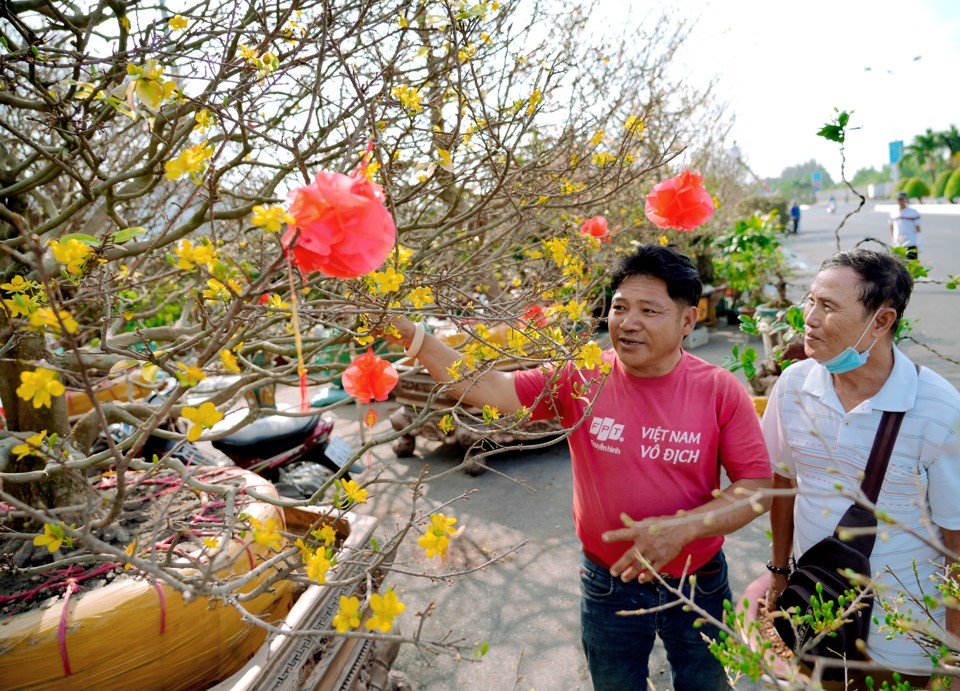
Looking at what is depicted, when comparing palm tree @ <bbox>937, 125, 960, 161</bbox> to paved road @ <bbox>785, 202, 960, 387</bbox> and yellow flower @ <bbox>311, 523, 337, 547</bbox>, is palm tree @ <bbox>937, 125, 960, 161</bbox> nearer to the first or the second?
paved road @ <bbox>785, 202, 960, 387</bbox>

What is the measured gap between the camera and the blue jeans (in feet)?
6.59

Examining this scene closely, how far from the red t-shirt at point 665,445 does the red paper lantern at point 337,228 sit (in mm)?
1127

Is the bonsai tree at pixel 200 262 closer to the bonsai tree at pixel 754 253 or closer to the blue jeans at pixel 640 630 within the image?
the blue jeans at pixel 640 630

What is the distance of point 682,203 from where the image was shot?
2.04 m

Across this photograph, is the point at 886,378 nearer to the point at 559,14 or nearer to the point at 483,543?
the point at 483,543

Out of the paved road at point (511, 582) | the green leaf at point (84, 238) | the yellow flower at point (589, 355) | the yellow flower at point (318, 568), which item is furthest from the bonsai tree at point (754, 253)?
the green leaf at point (84, 238)

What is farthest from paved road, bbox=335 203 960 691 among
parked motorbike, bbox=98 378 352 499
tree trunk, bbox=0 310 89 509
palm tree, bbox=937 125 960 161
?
palm tree, bbox=937 125 960 161

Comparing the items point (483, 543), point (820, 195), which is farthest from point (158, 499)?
point (820, 195)

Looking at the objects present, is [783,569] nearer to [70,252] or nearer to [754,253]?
[70,252]

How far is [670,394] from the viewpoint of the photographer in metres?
2.00

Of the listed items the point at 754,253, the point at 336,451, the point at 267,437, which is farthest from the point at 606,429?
the point at 754,253

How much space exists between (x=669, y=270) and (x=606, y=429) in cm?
56

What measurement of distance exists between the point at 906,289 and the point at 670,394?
33.0 inches

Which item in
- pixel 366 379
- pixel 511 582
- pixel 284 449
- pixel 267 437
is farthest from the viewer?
pixel 284 449
